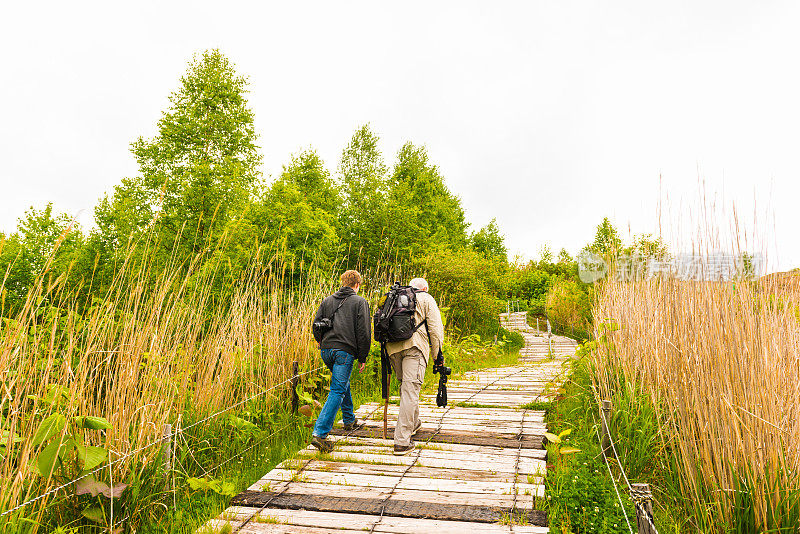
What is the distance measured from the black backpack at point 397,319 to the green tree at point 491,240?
106 ft

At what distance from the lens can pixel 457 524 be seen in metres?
2.80

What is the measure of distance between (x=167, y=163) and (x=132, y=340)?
18.9 metres

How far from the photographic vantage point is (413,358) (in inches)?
167

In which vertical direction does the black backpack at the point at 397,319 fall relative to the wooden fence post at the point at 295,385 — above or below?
above

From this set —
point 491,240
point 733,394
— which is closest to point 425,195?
point 491,240

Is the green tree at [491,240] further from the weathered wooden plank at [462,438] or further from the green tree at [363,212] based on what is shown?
the weathered wooden plank at [462,438]

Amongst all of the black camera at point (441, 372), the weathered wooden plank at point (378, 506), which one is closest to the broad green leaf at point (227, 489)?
the weathered wooden plank at point (378, 506)

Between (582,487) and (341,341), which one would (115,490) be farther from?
(582,487)

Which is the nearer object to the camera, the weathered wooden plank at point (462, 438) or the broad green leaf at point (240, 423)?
the broad green leaf at point (240, 423)

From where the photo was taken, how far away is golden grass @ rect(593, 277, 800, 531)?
2283 mm

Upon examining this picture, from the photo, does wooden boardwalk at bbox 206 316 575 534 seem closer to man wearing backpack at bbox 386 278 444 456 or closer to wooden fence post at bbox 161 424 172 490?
man wearing backpack at bbox 386 278 444 456

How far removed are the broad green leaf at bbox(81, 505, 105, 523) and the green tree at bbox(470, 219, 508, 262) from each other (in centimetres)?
3426

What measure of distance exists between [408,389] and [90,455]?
94.3 inches

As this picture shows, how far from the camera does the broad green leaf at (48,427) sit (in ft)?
7.16
